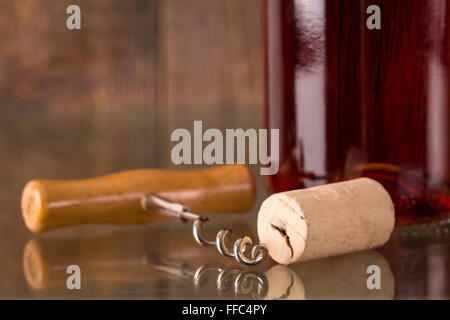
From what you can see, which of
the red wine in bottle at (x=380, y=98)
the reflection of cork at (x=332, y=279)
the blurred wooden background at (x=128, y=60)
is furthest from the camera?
the blurred wooden background at (x=128, y=60)

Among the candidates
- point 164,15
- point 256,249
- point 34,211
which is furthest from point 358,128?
point 164,15

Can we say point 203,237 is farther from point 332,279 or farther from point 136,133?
point 136,133

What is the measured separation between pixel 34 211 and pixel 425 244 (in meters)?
0.30

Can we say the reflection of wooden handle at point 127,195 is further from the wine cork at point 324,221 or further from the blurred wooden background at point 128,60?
the blurred wooden background at point 128,60

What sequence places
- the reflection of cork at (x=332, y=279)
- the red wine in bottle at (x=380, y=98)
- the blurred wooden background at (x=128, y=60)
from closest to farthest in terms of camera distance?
1. the reflection of cork at (x=332, y=279)
2. the red wine in bottle at (x=380, y=98)
3. the blurred wooden background at (x=128, y=60)

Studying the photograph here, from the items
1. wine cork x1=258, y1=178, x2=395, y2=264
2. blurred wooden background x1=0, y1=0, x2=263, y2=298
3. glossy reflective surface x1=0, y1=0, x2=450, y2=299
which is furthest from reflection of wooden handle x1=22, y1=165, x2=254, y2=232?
blurred wooden background x1=0, y1=0, x2=263, y2=298

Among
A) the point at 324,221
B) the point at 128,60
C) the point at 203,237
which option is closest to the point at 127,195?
the point at 203,237

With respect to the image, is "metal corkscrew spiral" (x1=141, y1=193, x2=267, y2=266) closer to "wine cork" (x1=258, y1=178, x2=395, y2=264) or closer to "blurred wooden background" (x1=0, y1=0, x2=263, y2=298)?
"wine cork" (x1=258, y1=178, x2=395, y2=264)

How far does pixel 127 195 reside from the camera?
0.64m

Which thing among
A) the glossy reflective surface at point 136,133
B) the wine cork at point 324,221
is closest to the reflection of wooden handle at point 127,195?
the glossy reflective surface at point 136,133

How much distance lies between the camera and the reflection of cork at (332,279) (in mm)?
442

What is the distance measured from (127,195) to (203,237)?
9cm
